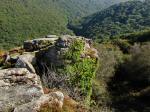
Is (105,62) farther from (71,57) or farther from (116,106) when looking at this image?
(71,57)

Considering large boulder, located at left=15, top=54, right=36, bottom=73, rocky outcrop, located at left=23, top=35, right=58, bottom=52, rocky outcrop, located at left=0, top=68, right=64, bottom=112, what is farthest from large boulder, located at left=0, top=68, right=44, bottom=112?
rocky outcrop, located at left=23, top=35, right=58, bottom=52

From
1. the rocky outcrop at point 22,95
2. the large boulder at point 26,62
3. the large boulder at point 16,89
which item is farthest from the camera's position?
the large boulder at point 26,62

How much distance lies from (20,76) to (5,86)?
0.94 metres

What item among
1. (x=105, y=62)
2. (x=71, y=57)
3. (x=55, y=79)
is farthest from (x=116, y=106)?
(x=55, y=79)

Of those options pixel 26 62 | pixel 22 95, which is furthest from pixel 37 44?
pixel 22 95

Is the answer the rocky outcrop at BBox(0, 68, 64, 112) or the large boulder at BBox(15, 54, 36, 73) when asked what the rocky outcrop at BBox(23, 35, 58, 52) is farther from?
the rocky outcrop at BBox(0, 68, 64, 112)

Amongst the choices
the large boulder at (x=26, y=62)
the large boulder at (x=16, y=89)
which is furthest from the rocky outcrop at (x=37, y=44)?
the large boulder at (x=16, y=89)

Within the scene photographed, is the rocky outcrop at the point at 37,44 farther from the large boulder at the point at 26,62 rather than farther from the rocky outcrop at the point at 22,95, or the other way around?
the rocky outcrop at the point at 22,95

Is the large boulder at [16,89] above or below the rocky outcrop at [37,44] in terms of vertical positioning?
above

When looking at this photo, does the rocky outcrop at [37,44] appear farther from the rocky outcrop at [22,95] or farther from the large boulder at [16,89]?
the rocky outcrop at [22,95]

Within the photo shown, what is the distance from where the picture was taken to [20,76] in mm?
17312

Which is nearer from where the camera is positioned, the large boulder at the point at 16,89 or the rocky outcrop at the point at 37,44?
the large boulder at the point at 16,89

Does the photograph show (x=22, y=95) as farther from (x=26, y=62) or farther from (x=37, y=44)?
(x=37, y=44)

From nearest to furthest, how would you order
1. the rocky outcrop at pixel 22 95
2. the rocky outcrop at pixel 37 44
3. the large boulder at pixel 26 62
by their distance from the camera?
the rocky outcrop at pixel 22 95 < the large boulder at pixel 26 62 < the rocky outcrop at pixel 37 44
